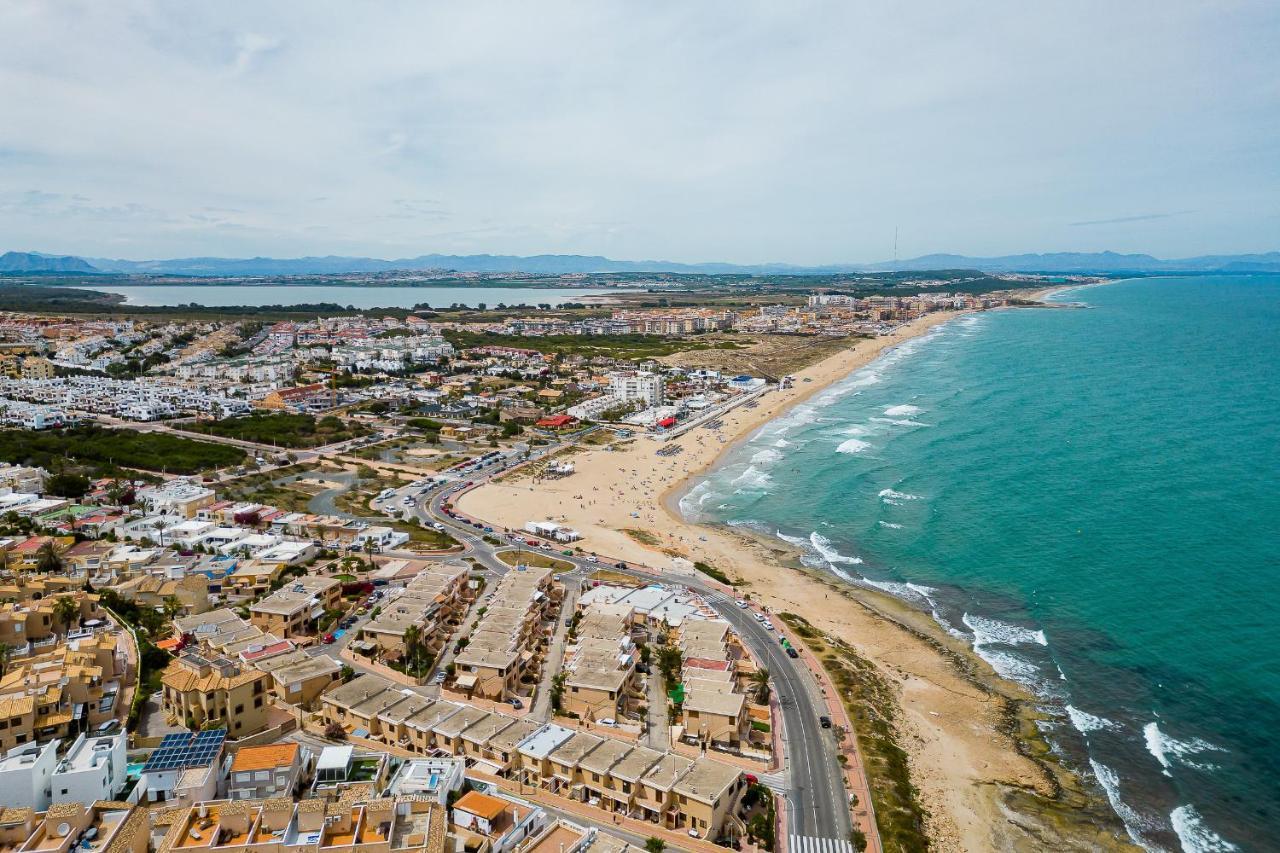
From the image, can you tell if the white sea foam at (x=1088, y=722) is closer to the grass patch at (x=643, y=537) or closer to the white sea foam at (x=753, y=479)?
the grass patch at (x=643, y=537)

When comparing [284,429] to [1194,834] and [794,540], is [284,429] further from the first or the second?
[1194,834]

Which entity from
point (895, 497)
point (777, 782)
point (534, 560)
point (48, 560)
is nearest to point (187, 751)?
point (777, 782)

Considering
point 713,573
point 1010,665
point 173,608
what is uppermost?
point 173,608

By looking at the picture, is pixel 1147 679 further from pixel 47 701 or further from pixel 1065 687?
pixel 47 701

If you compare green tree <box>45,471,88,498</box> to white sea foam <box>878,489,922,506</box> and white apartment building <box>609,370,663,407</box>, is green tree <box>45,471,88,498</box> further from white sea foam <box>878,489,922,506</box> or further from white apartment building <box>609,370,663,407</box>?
white apartment building <box>609,370,663,407</box>

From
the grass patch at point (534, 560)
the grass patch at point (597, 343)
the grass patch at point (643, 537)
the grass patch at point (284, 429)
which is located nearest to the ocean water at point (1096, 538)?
the grass patch at point (643, 537)

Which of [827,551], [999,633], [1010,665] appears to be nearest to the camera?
[1010,665]
